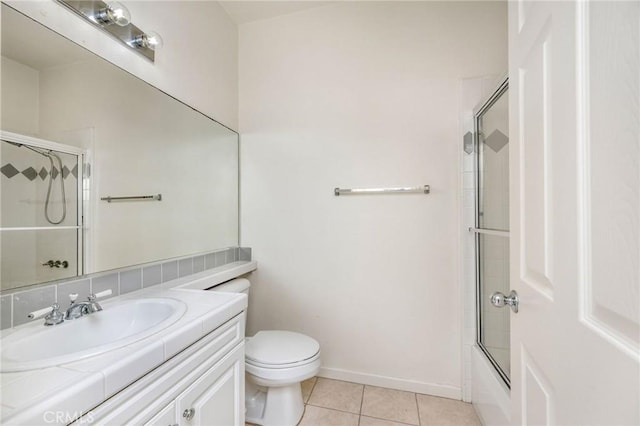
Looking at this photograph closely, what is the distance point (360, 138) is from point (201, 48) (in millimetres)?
1136

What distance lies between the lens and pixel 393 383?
5.82 ft

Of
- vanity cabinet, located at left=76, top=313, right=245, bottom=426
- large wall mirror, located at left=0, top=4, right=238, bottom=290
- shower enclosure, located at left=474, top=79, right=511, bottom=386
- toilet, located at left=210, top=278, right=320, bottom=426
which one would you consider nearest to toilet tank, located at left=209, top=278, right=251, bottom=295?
toilet, located at left=210, top=278, right=320, bottom=426

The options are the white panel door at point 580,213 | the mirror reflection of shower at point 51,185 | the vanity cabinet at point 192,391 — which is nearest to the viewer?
the white panel door at point 580,213

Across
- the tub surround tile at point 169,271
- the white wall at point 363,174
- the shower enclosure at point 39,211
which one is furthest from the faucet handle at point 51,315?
the white wall at point 363,174

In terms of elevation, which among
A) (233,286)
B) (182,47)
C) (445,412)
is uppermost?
(182,47)

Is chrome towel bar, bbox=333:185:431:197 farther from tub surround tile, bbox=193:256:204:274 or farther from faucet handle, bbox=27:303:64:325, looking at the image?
faucet handle, bbox=27:303:64:325

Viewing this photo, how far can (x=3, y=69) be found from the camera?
866mm

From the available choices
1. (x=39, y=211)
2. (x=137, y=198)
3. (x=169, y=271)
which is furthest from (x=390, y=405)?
(x=39, y=211)

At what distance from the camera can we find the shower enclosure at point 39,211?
873 mm

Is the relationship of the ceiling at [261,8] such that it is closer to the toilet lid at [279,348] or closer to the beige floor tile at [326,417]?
the toilet lid at [279,348]

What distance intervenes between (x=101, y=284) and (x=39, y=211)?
35 cm

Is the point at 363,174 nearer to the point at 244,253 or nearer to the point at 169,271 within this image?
the point at 244,253

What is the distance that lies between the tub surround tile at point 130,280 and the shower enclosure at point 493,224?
1.69 m

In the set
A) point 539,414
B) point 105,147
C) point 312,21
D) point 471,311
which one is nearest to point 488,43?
point 312,21
